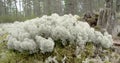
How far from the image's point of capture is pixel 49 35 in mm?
3584

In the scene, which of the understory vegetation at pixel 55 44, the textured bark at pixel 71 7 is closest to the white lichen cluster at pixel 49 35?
the understory vegetation at pixel 55 44

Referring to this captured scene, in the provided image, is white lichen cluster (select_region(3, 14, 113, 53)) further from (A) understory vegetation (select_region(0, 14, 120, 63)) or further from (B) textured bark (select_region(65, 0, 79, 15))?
(B) textured bark (select_region(65, 0, 79, 15))

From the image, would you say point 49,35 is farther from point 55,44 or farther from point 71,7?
point 71,7

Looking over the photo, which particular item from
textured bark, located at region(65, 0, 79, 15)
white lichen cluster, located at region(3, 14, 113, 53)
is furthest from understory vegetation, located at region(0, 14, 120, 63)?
textured bark, located at region(65, 0, 79, 15)

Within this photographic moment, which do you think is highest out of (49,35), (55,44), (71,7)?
(49,35)

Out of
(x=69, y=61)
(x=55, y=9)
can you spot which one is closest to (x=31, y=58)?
(x=69, y=61)

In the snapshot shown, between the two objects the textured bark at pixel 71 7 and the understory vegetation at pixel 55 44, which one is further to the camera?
the textured bark at pixel 71 7

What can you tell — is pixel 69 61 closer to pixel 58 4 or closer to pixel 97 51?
pixel 97 51

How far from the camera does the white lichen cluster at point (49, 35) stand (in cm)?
337

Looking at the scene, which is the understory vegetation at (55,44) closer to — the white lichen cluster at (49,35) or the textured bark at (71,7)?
the white lichen cluster at (49,35)

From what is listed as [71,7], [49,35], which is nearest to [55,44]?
[49,35]

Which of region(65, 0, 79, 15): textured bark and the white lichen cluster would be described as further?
region(65, 0, 79, 15): textured bark

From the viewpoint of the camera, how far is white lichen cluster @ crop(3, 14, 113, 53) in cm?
337

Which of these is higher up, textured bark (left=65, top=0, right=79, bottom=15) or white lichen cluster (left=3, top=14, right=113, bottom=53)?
white lichen cluster (left=3, top=14, right=113, bottom=53)
